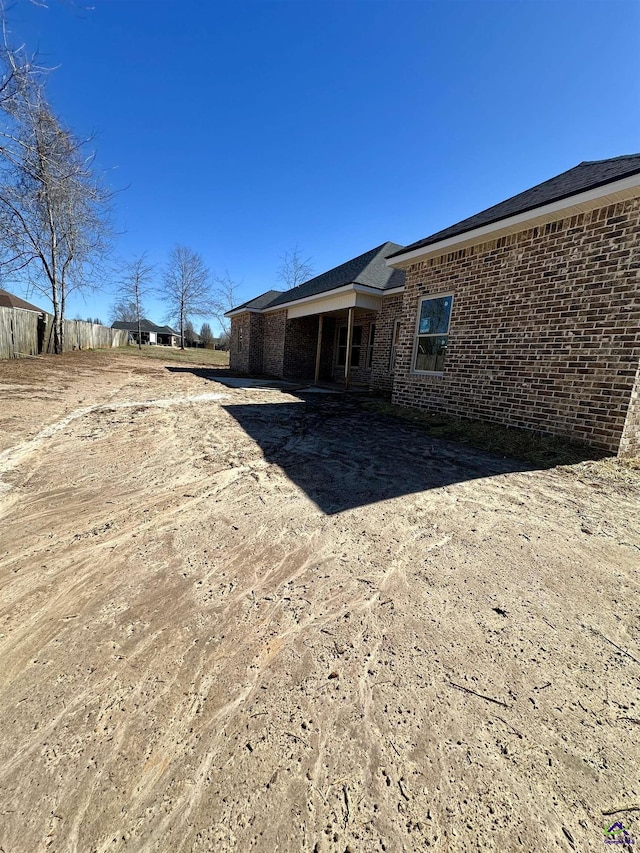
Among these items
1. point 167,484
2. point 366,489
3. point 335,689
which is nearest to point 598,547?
point 366,489

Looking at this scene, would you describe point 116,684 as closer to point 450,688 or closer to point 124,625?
point 124,625

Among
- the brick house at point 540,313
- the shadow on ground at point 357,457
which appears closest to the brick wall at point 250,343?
the brick house at point 540,313

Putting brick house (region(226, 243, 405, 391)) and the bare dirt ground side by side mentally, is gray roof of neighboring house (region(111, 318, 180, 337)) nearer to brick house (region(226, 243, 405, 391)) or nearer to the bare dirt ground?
brick house (region(226, 243, 405, 391))

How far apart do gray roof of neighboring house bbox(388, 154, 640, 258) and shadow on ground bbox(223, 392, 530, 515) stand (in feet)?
12.1

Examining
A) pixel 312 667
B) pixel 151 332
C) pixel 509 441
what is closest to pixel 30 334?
pixel 509 441

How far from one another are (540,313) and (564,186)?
2096 millimetres

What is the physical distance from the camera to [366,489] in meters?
3.34

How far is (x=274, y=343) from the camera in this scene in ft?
52.7

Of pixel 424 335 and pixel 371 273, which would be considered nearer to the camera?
pixel 424 335

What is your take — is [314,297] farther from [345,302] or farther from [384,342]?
[384,342]

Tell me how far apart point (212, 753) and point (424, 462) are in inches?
139

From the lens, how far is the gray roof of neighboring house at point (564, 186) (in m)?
4.56

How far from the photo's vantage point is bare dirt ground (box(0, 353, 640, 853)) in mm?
1025

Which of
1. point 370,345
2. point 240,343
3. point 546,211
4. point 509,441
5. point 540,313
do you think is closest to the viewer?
point 546,211
